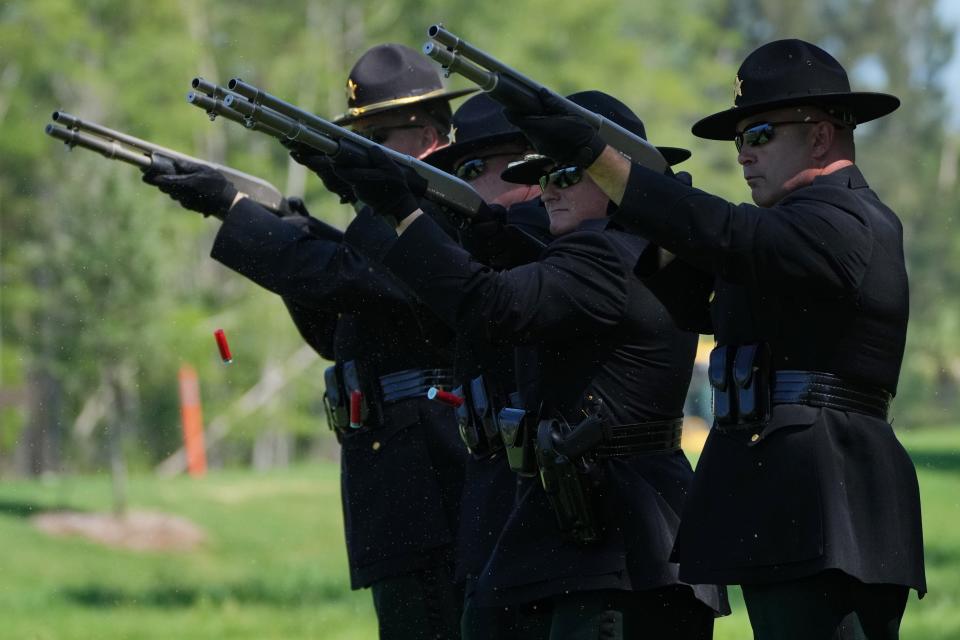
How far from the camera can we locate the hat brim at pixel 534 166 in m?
5.34

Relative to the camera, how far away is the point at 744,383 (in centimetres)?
451

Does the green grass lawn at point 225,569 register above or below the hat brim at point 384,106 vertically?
below

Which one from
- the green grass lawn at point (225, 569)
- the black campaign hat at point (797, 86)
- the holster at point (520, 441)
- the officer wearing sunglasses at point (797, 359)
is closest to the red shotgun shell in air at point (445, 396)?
the holster at point (520, 441)

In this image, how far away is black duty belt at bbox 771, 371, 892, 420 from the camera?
4488 mm

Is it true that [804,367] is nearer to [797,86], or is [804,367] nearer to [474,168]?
[797,86]

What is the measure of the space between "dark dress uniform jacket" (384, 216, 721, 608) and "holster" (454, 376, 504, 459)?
42cm

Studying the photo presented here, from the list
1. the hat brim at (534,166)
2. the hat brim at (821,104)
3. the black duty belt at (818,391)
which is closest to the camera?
the black duty belt at (818,391)

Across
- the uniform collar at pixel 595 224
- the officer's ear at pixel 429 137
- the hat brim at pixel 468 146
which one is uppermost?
the officer's ear at pixel 429 137

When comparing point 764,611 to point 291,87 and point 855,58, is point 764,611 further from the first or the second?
point 855,58

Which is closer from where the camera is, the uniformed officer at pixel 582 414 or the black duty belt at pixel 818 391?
the black duty belt at pixel 818 391

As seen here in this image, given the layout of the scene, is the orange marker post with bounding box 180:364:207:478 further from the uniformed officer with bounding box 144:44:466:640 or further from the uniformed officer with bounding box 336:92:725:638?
the uniformed officer with bounding box 336:92:725:638

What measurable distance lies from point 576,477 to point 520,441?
11.4 inches

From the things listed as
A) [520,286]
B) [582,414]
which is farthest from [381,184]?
[582,414]

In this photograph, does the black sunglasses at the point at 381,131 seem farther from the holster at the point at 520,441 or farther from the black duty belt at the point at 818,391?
the black duty belt at the point at 818,391
